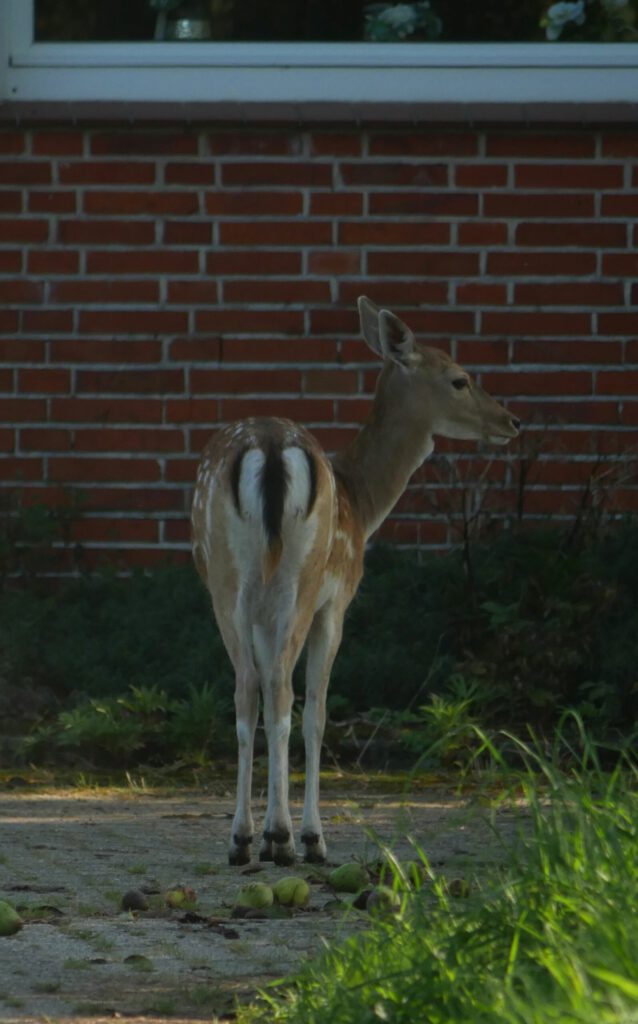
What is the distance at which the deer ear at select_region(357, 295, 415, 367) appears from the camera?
700cm

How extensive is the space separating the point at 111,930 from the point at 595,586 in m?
3.40

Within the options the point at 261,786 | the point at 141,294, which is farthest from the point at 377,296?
the point at 261,786

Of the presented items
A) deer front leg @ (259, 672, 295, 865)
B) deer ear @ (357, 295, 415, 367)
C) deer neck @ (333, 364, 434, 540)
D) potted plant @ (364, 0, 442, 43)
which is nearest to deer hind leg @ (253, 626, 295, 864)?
deer front leg @ (259, 672, 295, 865)

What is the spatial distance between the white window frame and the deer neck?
2.02 metres

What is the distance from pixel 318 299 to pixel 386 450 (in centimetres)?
183

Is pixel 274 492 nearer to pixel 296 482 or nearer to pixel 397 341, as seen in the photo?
pixel 296 482

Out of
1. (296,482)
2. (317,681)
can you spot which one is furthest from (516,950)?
(317,681)

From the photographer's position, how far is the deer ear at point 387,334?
7.00m

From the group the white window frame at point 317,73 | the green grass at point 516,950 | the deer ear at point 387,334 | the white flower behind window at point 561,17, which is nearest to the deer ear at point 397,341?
the deer ear at point 387,334

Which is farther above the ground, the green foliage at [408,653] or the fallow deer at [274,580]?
the fallow deer at [274,580]

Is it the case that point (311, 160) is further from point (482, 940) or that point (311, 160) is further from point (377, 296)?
point (482, 940)

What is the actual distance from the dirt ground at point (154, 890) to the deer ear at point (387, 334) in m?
1.51

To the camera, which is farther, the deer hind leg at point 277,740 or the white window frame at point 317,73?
the white window frame at point 317,73

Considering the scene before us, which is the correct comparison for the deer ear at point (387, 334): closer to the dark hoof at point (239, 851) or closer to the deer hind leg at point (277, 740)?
the deer hind leg at point (277, 740)
